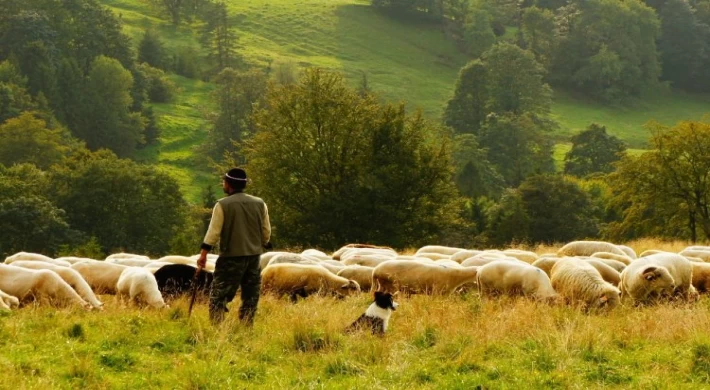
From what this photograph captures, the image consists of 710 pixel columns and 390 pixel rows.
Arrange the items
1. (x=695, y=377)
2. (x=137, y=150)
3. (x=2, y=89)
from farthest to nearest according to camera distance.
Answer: (x=137, y=150)
(x=2, y=89)
(x=695, y=377)

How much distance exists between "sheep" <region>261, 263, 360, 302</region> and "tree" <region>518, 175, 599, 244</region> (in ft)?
163

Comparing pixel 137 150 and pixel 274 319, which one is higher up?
pixel 274 319

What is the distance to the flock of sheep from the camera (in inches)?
607

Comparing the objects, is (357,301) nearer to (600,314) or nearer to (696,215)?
(600,314)

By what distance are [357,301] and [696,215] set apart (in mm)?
46337

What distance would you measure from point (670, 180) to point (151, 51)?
306ft

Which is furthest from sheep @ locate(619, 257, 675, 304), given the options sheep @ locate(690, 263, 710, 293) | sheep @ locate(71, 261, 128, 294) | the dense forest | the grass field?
the dense forest

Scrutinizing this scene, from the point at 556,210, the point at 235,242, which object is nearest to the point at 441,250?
the point at 235,242

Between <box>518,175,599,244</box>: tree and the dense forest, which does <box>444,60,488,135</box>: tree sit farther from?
<box>518,175,599,244</box>: tree

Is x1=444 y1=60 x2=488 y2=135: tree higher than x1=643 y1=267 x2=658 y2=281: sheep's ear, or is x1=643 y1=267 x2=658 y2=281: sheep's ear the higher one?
x1=643 y1=267 x2=658 y2=281: sheep's ear

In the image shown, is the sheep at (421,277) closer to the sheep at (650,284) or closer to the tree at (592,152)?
the sheep at (650,284)

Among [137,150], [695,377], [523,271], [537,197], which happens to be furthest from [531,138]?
[695,377]

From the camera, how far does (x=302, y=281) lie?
17891 millimetres

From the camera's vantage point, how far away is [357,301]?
54.9 ft
